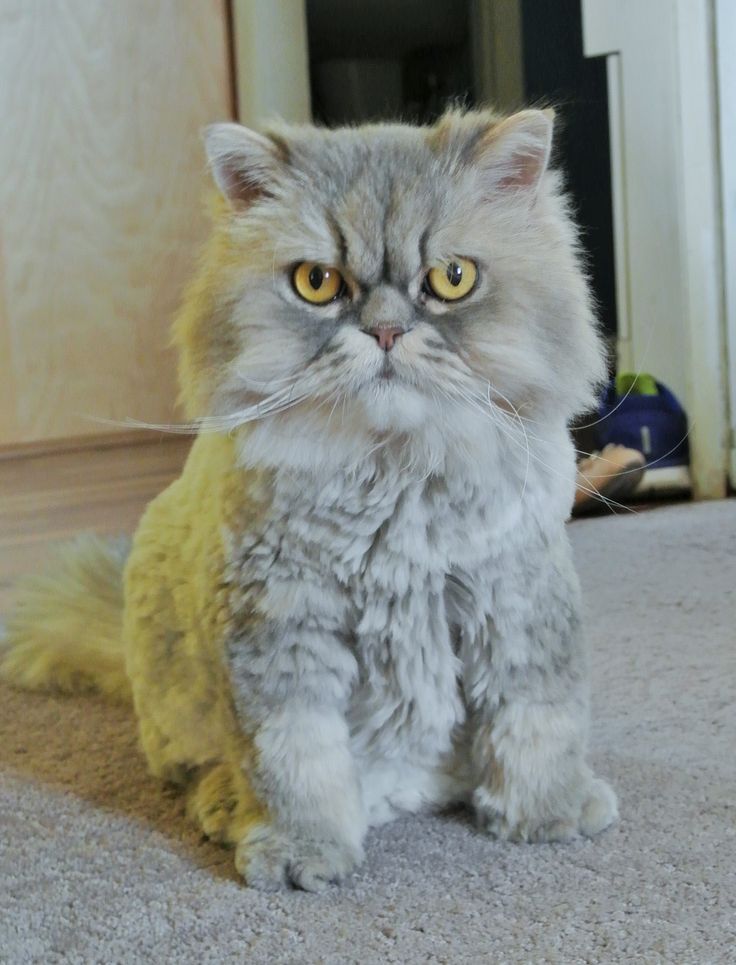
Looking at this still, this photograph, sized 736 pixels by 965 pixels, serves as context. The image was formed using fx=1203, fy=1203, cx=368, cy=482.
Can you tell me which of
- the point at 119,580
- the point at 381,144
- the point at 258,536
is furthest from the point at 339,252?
the point at 119,580

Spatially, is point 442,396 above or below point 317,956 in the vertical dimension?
above

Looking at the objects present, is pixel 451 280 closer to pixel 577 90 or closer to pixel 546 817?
pixel 546 817

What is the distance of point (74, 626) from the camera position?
161cm

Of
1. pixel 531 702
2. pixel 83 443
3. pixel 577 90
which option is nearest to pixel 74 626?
pixel 531 702

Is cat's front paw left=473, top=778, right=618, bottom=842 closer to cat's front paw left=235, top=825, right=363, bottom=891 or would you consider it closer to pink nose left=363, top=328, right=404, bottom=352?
cat's front paw left=235, top=825, right=363, bottom=891

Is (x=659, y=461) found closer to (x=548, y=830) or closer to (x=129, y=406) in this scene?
(x=129, y=406)

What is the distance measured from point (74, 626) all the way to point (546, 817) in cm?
74

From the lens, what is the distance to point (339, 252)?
1.04 m

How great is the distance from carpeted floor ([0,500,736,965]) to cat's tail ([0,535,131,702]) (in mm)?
64

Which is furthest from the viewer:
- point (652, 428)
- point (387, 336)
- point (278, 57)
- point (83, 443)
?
point (83, 443)

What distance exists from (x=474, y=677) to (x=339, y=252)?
42cm

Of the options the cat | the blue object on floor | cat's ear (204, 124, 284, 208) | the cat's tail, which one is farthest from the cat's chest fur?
the blue object on floor

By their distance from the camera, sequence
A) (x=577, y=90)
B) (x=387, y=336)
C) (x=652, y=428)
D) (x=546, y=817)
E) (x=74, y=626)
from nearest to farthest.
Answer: (x=387, y=336) < (x=546, y=817) < (x=74, y=626) < (x=652, y=428) < (x=577, y=90)

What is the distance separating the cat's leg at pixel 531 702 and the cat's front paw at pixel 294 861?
164 mm
